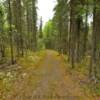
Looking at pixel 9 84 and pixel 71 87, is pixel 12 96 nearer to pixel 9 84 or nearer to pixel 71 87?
pixel 9 84

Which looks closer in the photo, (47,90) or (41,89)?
(47,90)

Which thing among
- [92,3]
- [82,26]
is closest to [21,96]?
[92,3]

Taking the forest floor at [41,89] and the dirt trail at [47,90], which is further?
the forest floor at [41,89]

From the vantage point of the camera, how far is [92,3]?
14703mm

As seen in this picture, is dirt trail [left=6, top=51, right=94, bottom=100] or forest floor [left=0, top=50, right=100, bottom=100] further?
forest floor [left=0, top=50, right=100, bottom=100]

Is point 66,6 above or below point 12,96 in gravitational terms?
above

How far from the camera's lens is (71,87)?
13836 mm

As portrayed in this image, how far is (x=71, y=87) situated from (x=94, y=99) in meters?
2.58

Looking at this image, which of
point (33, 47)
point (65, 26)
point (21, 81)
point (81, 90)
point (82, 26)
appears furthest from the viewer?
point (33, 47)

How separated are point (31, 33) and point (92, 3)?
116 ft

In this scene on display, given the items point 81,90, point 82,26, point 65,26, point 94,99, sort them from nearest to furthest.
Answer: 1. point 94,99
2. point 81,90
3. point 82,26
4. point 65,26

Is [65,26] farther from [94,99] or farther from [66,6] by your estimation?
[94,99]

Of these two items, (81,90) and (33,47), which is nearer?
(81,90)

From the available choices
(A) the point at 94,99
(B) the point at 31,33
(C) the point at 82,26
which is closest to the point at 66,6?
(C) the point at 82,26
